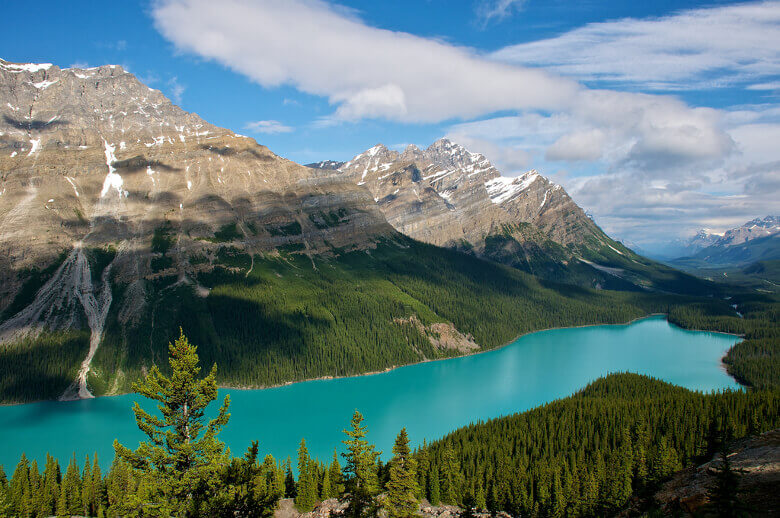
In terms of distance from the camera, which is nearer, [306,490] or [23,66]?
[306,490]

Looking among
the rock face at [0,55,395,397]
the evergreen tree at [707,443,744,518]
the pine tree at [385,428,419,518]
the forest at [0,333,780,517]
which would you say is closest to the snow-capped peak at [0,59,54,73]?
the rock face at [0,55,395,397]

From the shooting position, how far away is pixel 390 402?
3821 inches

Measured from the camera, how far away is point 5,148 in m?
142

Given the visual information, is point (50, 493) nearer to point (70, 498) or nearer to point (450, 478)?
point (70, 498)

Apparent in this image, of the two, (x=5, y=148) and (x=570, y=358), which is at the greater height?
(x=5, y=148)

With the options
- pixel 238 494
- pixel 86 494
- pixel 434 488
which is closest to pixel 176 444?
pixel 238 494

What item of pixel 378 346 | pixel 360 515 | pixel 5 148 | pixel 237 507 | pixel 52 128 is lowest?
pixel 360 515

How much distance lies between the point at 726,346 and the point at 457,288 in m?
86.6

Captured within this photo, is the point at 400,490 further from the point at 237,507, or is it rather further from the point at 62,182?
the point at 62,182

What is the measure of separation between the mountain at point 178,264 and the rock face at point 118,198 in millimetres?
461

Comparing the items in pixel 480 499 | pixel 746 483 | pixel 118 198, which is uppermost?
pixel 118 198

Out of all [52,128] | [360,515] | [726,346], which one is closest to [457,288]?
[726,346]

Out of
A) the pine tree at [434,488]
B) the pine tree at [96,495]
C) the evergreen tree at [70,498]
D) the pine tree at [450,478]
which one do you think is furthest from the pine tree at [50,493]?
the pine tree at [450,478]

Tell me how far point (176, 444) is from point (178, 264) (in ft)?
426
